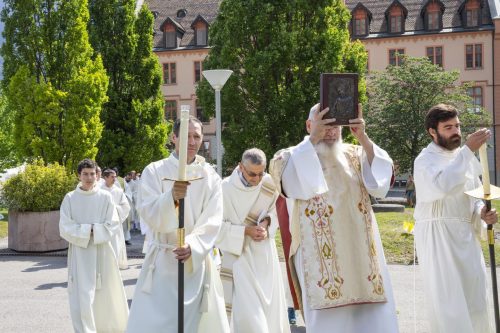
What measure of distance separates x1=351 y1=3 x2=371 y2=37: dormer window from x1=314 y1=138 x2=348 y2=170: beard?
43228mm

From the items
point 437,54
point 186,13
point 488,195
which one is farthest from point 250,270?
point 186,13

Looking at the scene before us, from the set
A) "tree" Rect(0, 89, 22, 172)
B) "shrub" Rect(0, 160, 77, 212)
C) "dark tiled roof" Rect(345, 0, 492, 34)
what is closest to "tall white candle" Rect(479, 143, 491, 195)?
"shrub" Rect(0, 160, 77, 212)

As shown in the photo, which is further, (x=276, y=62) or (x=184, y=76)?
(x=184, y=76)

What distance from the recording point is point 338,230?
4832mm

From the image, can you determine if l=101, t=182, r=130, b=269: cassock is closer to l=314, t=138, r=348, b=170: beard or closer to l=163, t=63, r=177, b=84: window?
l=314, t=138, r=348, b=170: beard

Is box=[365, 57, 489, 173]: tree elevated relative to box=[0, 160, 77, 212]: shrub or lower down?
elevated

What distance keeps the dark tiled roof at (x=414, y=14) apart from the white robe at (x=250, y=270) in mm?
41598

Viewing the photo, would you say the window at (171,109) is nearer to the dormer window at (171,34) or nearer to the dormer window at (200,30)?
the dormer window at (171,34)

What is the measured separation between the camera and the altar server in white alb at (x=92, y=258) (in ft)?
24.2

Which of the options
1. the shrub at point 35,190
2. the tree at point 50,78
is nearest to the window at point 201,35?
the tree at point 50,78

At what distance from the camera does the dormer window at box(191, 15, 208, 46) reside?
48.7 meters

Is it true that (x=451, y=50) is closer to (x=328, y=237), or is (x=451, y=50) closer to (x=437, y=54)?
(x=437, y=54)

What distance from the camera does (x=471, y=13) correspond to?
148 ft

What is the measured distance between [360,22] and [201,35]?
11.4 metres
